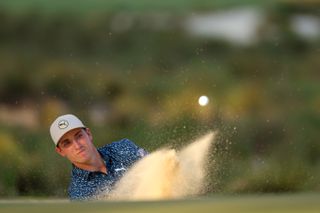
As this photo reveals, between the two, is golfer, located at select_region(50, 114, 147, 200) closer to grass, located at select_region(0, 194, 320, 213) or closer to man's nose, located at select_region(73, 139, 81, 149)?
man's nose, located at select_region(73, 139, 81, 149)

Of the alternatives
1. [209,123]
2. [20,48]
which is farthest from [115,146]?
[20,48]

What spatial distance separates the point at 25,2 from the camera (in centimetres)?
298

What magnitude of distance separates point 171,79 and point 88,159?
3.14 feet

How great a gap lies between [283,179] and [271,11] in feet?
1.96

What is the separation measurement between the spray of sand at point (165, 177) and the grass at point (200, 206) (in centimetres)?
65

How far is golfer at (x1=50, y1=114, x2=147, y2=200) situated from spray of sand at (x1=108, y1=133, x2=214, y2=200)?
1.0 inches

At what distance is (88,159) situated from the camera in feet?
6.20

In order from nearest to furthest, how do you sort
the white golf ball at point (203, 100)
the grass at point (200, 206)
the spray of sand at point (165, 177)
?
the grass at point (200, 206), the spray of sand at point (165, 177), the white golf ball at point (203, 100)

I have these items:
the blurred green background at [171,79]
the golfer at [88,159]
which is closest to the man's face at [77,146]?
the golfer at [88,159]

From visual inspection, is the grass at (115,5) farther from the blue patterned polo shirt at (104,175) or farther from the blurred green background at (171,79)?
→ the blue patterned polo shirt at (104,175)

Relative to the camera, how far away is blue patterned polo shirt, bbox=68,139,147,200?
1.84 m

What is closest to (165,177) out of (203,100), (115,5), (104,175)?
(104,175)

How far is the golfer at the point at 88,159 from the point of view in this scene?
1857mm

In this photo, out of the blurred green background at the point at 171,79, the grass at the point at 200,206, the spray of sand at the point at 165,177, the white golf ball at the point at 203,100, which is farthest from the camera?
the white golf ball at the point at 203,100
